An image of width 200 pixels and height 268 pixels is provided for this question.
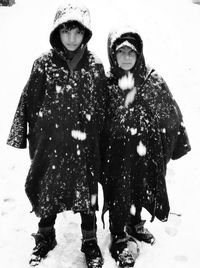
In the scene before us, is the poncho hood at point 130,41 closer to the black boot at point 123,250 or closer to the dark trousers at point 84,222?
the dark trousers at point 84,222

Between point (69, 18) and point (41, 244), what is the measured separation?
1923 mm

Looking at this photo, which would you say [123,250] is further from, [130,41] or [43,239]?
[130,41]

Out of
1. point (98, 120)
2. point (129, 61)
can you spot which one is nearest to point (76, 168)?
point (98, 120)

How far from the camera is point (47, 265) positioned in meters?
3.18

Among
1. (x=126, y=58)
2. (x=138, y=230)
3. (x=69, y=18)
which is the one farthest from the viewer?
(x=138, y=230)

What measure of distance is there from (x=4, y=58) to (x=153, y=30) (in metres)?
3.55

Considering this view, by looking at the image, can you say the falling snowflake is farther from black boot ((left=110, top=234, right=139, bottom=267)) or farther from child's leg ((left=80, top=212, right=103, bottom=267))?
black boot ((left=110, top=234, right=139, bottom=267))

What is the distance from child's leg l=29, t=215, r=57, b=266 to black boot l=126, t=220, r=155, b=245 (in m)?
0.74

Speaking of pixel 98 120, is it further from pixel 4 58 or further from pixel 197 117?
pixel 4 58

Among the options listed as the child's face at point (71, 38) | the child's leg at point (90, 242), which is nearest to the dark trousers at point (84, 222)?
the child's leg at point (90, 242)

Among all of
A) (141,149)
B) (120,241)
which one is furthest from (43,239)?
(141,149)

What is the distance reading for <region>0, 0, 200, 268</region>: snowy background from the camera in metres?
3.35

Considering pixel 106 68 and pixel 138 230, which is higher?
pixel 106 68

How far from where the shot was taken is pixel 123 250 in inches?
128
